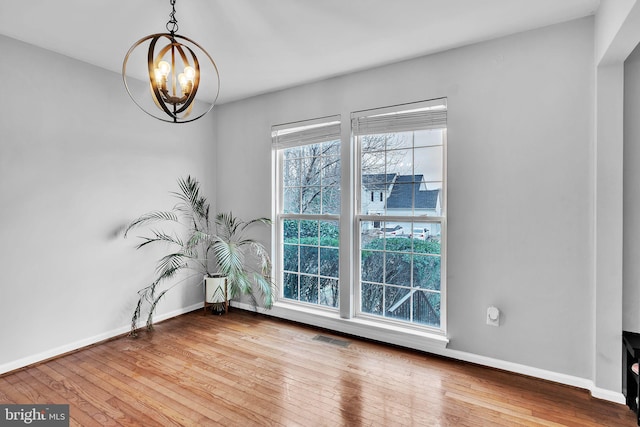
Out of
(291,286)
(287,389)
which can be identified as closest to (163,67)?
(287,389)

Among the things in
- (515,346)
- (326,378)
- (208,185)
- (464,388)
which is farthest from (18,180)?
(515,346)

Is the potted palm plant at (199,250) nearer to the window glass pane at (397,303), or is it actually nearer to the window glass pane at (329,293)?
the window glass pane at (329,293)

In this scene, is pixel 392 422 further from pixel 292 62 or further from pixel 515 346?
pixel 292 62

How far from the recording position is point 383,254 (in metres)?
3.23

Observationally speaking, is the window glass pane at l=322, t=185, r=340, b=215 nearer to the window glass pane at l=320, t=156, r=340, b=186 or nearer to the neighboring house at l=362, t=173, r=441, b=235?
the window glass pane at l=320, t=156, r=340, b=186

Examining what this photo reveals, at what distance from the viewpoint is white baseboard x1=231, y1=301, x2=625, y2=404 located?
233cm

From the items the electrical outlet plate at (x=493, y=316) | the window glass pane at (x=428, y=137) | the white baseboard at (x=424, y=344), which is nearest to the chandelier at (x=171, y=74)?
the window glass pane at (x=428, y=137)

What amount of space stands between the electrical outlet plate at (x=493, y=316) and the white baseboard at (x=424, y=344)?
0.99 feet

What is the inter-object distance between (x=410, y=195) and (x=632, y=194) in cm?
155

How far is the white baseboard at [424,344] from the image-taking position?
2.33 meters

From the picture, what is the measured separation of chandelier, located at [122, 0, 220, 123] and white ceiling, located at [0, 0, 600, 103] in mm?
152

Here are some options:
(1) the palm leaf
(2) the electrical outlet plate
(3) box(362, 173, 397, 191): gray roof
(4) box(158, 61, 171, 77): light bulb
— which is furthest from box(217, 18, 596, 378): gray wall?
(1) the palm leaf

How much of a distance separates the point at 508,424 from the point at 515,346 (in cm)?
73

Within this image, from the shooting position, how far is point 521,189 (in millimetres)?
2525
